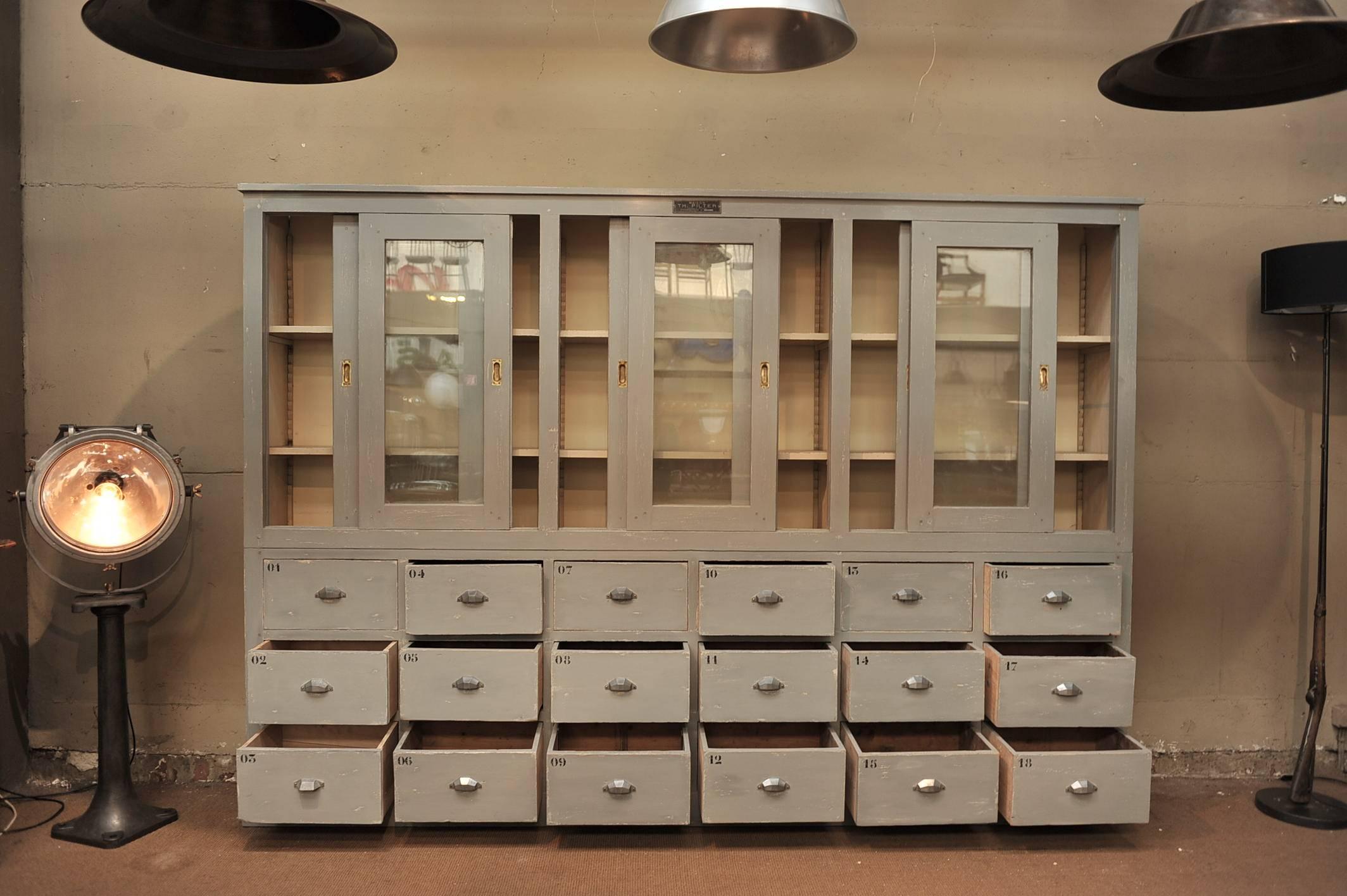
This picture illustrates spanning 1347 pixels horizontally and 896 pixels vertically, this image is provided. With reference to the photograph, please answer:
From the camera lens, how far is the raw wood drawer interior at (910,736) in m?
2.93

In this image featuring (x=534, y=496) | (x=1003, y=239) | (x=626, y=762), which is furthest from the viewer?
(x=534, y=496)

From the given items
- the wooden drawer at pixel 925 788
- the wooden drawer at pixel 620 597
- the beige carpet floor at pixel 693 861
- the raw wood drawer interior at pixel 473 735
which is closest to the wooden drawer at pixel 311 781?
the beige carpet floor at pixel 693 861

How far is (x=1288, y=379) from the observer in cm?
328

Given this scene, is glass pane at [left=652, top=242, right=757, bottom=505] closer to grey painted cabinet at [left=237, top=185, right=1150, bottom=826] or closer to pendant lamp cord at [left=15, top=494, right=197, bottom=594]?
grey painted cabinet at [left=237, top=185, right=1150, bottom=826]

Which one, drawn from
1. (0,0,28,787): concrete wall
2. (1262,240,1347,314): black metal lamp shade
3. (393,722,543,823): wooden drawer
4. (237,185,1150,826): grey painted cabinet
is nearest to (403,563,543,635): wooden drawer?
(237,185,1150,826): grey painted cabinet

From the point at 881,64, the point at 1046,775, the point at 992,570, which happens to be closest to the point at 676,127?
the point at 881,64

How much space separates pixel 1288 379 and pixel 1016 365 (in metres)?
1.36

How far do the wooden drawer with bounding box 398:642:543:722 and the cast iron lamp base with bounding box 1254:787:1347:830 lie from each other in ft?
8.64

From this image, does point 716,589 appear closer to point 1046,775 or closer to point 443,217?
point 1046,775

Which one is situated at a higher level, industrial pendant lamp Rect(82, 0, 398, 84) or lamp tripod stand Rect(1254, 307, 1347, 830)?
industrial pendant lamp Rect(82, 0, 398, 84)

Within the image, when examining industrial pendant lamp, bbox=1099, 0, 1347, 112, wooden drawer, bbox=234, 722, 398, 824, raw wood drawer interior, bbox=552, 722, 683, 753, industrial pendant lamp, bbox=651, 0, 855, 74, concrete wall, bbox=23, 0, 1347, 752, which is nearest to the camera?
industrial pendant lamp, bbox=1099, 0, 1347, 112

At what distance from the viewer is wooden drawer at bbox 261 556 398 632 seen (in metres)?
2.69

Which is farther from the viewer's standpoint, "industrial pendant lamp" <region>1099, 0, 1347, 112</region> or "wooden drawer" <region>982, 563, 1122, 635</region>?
"wooden drawer" <region>982, 563, 1122, 635</region>

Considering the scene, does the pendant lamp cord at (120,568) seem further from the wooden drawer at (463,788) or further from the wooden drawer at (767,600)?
the wooden drawer at (767,600)
